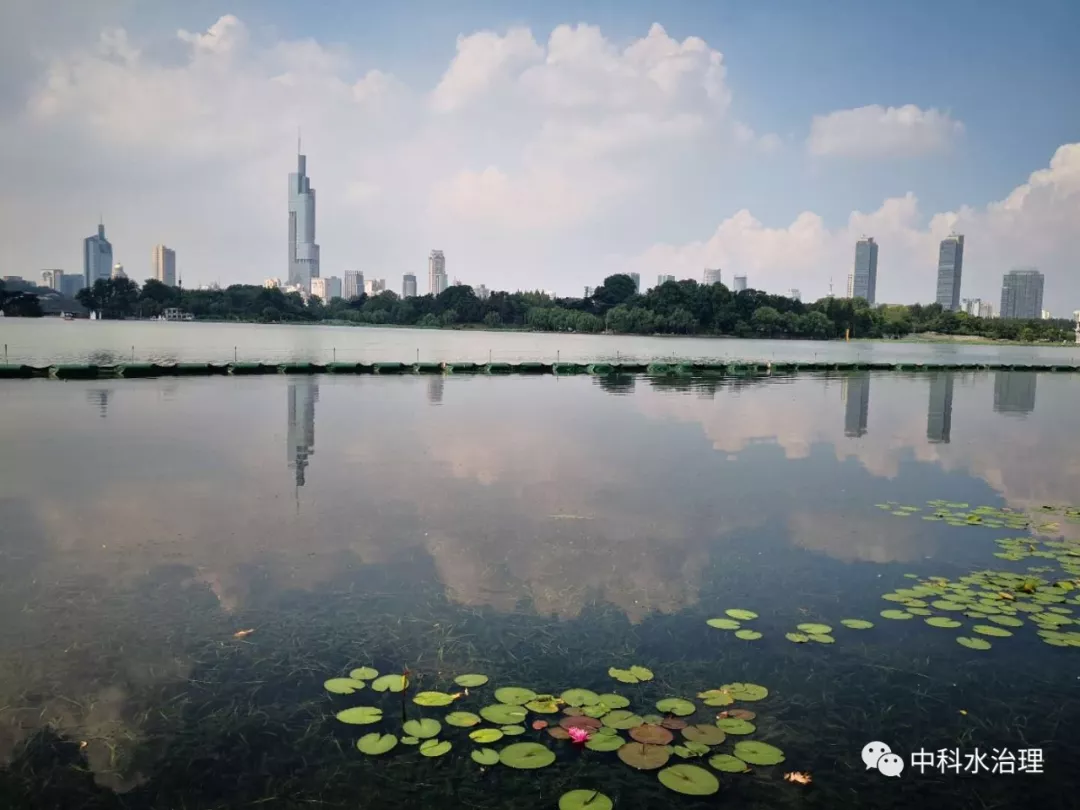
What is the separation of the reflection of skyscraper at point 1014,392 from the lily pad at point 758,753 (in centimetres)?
2440

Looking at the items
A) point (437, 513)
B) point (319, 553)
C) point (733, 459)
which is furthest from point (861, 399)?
point (319, 553)

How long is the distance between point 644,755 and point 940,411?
77.0 feet

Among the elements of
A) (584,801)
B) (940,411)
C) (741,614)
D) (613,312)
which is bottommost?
(584,801)

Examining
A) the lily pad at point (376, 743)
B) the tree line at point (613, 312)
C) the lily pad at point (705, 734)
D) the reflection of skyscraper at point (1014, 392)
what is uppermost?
the tree line at point (613, 312)

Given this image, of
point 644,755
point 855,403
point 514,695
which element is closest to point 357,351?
point 855,403

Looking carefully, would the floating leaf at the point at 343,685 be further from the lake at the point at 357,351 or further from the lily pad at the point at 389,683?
the lake at the point at 357,351

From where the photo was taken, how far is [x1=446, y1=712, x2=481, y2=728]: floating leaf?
4.98m

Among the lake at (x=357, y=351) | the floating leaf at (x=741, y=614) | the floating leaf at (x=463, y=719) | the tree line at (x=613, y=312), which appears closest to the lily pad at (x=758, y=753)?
the floating leaf at (x=463, y=719)

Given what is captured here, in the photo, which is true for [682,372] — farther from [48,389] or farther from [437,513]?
[437,513]

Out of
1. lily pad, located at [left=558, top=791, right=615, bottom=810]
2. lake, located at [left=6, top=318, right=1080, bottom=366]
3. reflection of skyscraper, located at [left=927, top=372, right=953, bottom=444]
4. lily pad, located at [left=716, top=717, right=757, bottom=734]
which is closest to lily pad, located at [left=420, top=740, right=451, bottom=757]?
lily pad, located at [left=558, top=791, right=615, bottom=810]

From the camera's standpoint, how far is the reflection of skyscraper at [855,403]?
20.3m

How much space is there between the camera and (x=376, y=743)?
4781 mm

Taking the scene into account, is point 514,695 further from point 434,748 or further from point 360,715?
point 360,715

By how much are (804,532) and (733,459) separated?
17.1 ft
